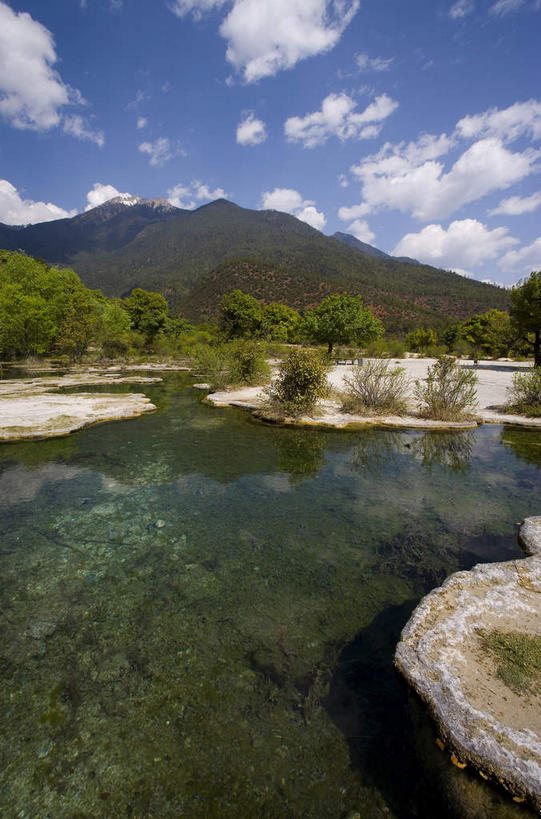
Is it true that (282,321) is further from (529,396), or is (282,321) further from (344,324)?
(529,396)

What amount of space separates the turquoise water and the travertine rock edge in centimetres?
20

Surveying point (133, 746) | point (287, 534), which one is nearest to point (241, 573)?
point (287, 534)

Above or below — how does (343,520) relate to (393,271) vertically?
below

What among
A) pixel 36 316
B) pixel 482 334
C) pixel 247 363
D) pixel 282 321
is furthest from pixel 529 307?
pixel 36 316

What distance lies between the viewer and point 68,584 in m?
4.69

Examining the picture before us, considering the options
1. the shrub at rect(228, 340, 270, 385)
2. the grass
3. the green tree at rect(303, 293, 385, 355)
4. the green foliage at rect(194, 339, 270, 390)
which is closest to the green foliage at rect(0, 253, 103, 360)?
the green foliage at rect(194, 339, 270, 390)

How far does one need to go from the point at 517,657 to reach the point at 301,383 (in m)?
11.7

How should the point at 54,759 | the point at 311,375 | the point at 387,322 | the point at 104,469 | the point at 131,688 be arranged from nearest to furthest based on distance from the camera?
the point at 54,759
the point at 131,688
the point at 104,469
the point at 311,375
the point at 387,322

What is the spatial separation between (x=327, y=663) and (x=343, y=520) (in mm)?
3038

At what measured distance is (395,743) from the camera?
9.36 ft

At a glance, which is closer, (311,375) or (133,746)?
(133,746)

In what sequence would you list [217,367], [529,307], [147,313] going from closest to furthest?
[217,367], [529,307], [147,313]

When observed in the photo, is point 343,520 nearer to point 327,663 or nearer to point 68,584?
point 327,663

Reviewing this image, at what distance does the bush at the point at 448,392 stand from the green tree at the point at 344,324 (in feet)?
73.6
